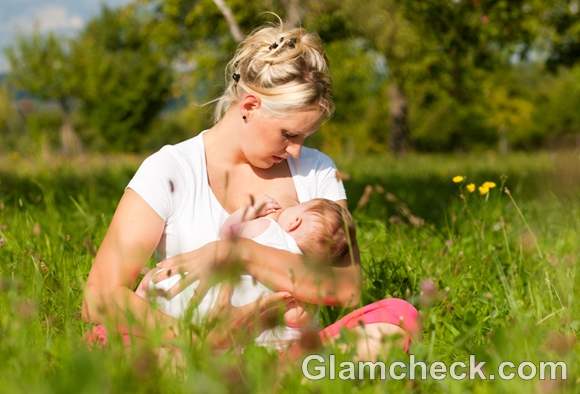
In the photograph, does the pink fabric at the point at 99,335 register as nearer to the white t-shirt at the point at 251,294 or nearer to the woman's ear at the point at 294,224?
the white t-shirt at the point at 251,294

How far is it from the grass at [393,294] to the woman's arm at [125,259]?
0.31 ft

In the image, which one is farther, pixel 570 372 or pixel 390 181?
pixel 390 181

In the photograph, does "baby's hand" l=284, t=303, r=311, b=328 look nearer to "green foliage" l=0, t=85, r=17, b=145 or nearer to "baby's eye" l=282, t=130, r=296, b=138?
"baby's eye" l=282, t=130, r=296, b=138

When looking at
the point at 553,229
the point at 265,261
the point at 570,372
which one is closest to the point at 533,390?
the point at 570,372

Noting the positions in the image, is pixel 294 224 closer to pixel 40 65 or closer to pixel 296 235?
pixel 296 235

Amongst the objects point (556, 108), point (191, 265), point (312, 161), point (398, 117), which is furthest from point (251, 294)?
point (556, 108)

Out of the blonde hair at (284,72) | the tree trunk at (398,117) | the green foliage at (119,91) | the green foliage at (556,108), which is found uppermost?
the blonde hair at (284,72)

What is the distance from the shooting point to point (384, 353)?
2.29 m

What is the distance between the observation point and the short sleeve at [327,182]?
3.33 meters

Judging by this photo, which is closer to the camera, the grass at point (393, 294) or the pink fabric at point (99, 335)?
the grass at point (393, 294)

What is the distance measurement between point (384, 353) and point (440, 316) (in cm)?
108

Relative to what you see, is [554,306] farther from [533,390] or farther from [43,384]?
[43,384]

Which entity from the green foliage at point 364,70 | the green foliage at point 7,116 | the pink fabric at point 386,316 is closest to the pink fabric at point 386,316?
the pink fabric at point 386,316

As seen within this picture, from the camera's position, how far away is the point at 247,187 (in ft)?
10.8
